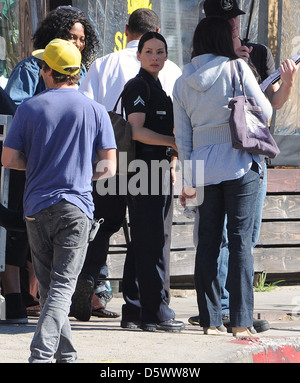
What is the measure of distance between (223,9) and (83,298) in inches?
83.4

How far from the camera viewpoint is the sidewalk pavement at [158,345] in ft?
16.3

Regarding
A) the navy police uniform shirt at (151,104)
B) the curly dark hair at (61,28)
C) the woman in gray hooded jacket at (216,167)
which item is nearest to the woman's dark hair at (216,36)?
the woman in gray hooded jacket at (216,167)

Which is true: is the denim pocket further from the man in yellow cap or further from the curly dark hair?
the curly dark hair

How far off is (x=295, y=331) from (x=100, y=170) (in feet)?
6.99

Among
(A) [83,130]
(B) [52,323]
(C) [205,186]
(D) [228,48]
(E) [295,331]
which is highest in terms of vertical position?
(D) [228,48]

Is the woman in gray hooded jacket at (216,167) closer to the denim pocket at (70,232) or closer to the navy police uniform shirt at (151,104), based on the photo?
the navy police uniform shirt at (151,104)

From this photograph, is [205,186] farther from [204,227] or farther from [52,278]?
[52,278]

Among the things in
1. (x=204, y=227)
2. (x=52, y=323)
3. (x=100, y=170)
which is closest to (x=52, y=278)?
(x=52, y=323)

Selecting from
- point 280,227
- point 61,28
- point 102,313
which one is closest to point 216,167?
point 61,28

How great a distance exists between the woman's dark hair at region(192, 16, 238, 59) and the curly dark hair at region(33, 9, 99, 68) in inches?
40.3

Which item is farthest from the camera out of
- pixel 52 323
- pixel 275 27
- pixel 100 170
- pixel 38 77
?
pixel 275 27

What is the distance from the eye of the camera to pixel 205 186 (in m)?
5.68

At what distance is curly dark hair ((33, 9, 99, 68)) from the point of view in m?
6.27
